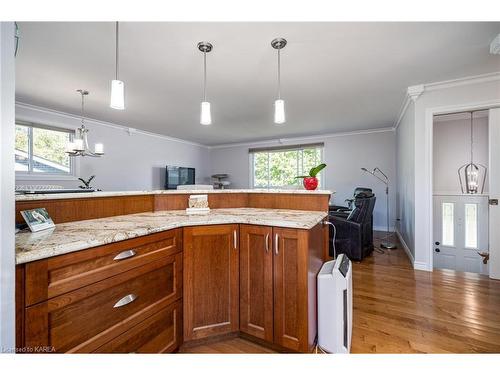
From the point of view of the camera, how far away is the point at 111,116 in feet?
13.9

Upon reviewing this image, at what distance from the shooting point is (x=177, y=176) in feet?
20.1

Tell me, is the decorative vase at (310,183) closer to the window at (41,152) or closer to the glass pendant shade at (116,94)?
the glass pendant shade at (116,94)

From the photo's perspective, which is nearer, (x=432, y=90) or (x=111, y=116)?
(x=432, y=90)

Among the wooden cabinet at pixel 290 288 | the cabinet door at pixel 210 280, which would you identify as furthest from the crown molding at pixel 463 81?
the cabinet door at pixel 210 280

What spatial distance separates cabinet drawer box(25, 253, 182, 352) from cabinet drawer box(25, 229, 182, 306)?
3cm

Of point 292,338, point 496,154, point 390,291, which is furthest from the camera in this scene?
point 496,154

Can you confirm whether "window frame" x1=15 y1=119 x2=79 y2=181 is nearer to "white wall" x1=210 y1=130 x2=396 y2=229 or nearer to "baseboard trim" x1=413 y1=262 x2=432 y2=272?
"white wall" x1=210 y1=130 x2=396 y2=229

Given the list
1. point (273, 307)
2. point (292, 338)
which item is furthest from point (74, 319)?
point (292, 338)

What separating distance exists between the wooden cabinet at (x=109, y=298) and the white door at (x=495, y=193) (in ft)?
11.3

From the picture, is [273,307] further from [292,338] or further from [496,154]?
[496,154]

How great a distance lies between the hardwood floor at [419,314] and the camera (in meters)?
1.49

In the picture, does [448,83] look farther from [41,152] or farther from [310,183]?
[41,152]
